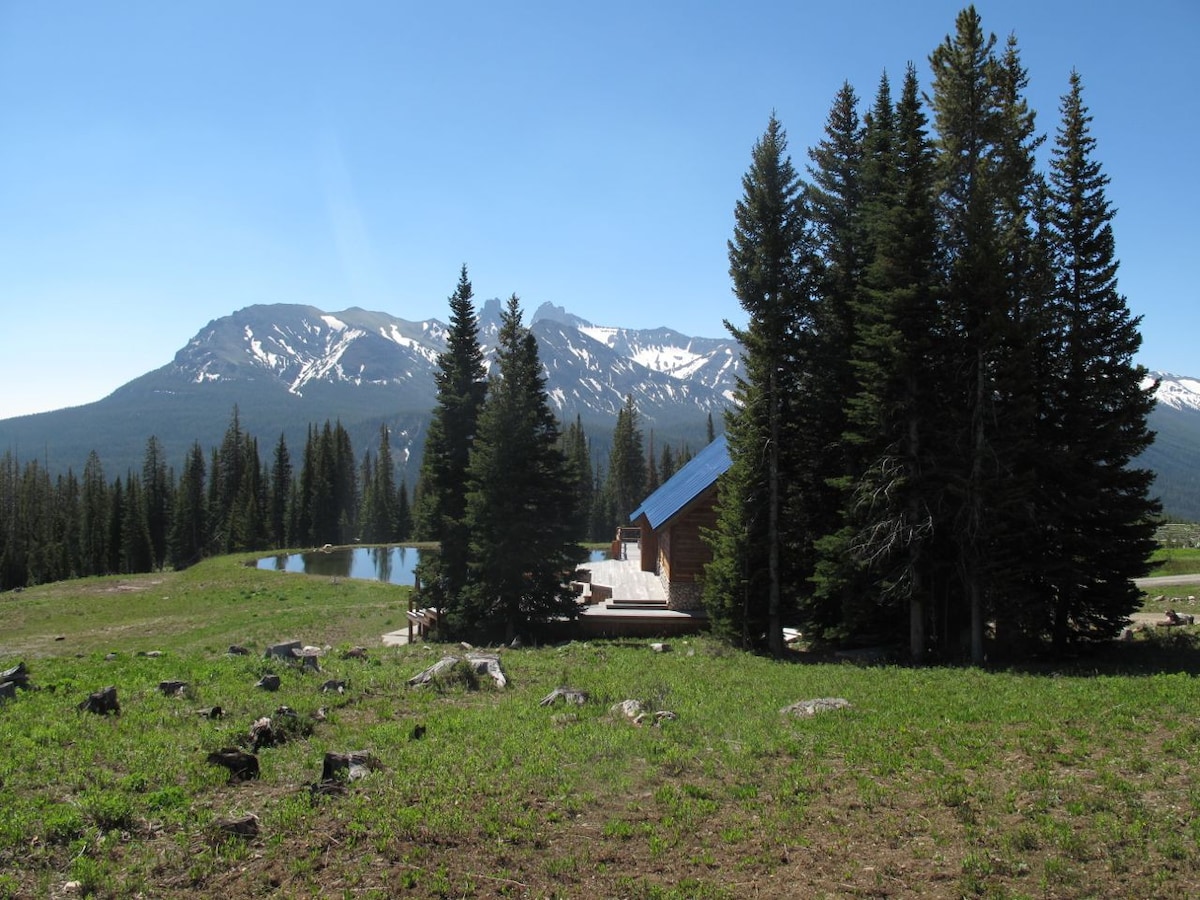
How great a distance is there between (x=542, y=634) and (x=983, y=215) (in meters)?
19.0

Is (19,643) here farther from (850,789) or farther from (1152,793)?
(1152,793)

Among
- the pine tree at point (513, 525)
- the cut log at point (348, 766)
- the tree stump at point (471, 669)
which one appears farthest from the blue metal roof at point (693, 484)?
the cut log at point (348, 766)

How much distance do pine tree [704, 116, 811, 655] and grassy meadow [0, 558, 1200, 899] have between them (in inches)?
267

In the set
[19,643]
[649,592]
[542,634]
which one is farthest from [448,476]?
[19,643]

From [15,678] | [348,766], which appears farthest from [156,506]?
[348,766]

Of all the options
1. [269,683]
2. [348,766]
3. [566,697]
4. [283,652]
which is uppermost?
[283,652]

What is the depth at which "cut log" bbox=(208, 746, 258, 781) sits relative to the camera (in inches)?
359

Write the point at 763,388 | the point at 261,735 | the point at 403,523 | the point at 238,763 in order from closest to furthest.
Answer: the point at 238,763 < the point at 261,735 < the point at 763,388 < the point at 403,523

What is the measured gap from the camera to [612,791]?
8859 millimetres

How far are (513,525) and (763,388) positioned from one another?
405 inches

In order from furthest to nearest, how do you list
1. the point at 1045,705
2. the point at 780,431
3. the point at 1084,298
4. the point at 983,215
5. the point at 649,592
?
the point at 649,592 → the point at 780,431 → the point at 1084,298 → the point at 983,215 → the point at 1045,705

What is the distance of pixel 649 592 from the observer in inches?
1330

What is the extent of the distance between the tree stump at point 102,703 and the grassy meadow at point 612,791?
0.30 metres

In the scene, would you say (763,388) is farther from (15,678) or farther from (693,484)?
(15,678)
